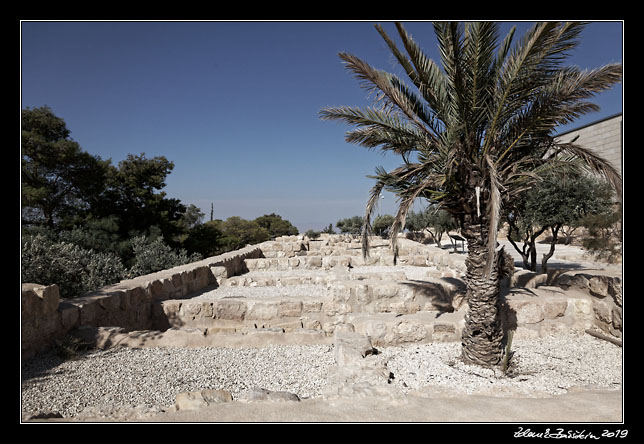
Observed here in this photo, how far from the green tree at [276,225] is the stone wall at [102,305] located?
35.4 meters

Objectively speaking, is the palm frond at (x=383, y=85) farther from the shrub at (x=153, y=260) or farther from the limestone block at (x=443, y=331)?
the shrub at (x=153, y=260)

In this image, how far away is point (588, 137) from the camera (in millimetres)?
24297

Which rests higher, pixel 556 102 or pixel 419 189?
pixel 556 102

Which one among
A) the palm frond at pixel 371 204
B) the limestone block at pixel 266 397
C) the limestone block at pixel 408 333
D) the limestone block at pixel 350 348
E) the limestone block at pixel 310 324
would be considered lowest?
the limestone block at pixel 310 324

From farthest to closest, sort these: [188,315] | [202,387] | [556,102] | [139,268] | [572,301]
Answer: [139,268] < [188,315] < [572,301] < [556,102] < [202,387]

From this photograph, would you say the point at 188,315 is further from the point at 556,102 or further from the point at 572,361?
the point at 556,102

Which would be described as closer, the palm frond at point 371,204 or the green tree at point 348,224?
the palm frond at point 371,204

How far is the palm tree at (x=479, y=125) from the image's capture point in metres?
3.71

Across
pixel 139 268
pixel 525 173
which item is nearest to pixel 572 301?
pixel 525 173

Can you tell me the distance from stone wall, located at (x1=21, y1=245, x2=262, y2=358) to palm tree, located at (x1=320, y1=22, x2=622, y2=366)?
4.51m

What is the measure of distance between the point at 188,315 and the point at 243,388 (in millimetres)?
2952

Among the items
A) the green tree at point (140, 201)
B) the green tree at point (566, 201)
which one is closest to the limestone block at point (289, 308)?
the green tree at point (566, 201)

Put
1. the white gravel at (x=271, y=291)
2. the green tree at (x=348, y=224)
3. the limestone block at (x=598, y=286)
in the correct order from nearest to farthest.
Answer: the limestone block at (x=598, y=286), the white gravel at (x=271, y=291), the green tree at (x=348, y=224)

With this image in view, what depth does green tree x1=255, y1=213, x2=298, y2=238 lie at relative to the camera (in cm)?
4435
